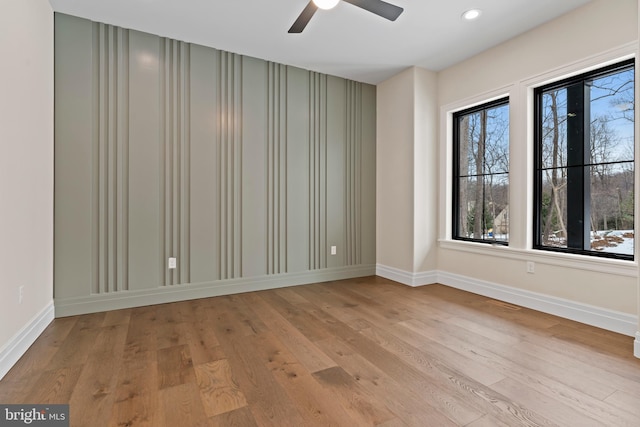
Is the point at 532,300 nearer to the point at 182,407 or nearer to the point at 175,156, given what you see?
the point at 182,407

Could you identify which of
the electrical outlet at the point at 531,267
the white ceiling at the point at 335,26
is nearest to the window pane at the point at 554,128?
the white ceiling at the point at 335,26

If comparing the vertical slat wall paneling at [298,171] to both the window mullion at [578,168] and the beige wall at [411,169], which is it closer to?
the beige wall at [411,169]

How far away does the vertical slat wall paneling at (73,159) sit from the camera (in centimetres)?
293

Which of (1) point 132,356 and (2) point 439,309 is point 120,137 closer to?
(1) point 132,356

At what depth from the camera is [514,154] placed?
133 inches

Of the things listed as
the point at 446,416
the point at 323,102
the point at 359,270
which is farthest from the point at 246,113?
the point at 446,416

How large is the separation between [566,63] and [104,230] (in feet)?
14.9

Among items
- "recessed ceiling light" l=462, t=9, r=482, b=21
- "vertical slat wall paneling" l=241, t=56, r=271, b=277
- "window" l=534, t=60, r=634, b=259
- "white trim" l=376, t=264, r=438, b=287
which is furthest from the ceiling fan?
"white trim" l=376, t=264, r=438, b=287

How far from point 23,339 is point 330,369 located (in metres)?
2.09

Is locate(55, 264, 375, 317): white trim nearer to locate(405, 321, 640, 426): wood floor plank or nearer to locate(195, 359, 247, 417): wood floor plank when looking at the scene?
locate(195, 359, 247, 417): wood floor plank

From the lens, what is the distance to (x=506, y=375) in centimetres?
196

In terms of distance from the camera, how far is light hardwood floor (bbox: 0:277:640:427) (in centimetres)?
159

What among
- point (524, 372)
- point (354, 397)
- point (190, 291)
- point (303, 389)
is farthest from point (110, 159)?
point (524, 372)

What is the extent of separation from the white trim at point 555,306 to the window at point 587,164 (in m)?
0.48
